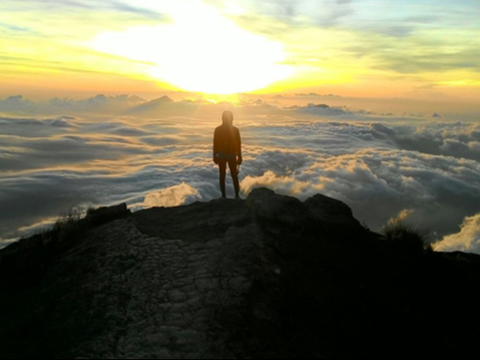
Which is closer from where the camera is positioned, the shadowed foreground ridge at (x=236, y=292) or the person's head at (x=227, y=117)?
the shadowed foreground ridge at (x=236, y=292)

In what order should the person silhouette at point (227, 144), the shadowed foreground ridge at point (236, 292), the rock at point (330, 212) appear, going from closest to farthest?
the shadowed foreground ridge at point (236, 292), the rock at point (330, 212), the person silhouette at point (227, 144)

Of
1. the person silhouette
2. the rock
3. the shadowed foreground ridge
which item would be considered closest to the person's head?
the person silhouette

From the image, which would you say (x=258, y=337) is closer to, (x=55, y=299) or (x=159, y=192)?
(x=55, y=299)

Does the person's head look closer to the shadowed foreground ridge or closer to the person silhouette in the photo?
the person silhouette

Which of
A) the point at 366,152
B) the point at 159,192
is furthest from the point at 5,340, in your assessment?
the point at 366,152

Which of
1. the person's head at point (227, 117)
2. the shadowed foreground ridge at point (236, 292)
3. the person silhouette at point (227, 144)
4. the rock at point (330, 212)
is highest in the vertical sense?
the person's head at point (227, 117)

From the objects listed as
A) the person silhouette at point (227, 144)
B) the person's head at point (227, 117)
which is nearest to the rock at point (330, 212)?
the person silhouette at point (227, 144)

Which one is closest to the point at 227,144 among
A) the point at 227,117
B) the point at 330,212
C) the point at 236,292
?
the point at 227,117

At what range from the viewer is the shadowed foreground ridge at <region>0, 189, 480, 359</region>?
15.5 feet

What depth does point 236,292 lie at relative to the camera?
5469 mm

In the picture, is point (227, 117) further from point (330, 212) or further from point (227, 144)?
point (330, 212)

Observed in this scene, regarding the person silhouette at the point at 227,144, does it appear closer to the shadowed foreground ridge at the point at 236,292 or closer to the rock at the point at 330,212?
Result: the shadowed foreground ridge at the point at 236,292

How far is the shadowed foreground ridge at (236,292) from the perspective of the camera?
15.5 ft

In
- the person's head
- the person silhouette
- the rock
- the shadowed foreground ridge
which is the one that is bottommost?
the shadowed foreground ridge
